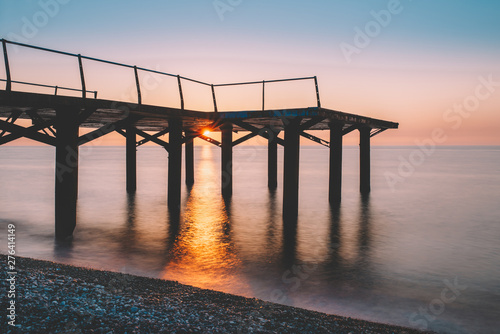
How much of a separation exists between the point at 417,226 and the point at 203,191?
12.9 metres

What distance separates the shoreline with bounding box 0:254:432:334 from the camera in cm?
481

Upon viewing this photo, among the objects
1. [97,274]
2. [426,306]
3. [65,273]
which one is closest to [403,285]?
[426,306]

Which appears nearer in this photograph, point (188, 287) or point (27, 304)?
point (27, 304)

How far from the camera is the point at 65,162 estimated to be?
968 cm

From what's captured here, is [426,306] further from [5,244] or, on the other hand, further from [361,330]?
[5,244]

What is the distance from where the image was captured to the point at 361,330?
5.16 meters

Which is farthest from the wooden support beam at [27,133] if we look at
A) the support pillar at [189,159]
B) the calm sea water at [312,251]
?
the support pillar at [189,159]

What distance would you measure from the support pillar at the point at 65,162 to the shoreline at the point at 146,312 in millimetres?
3614

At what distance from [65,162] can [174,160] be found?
5.07m
